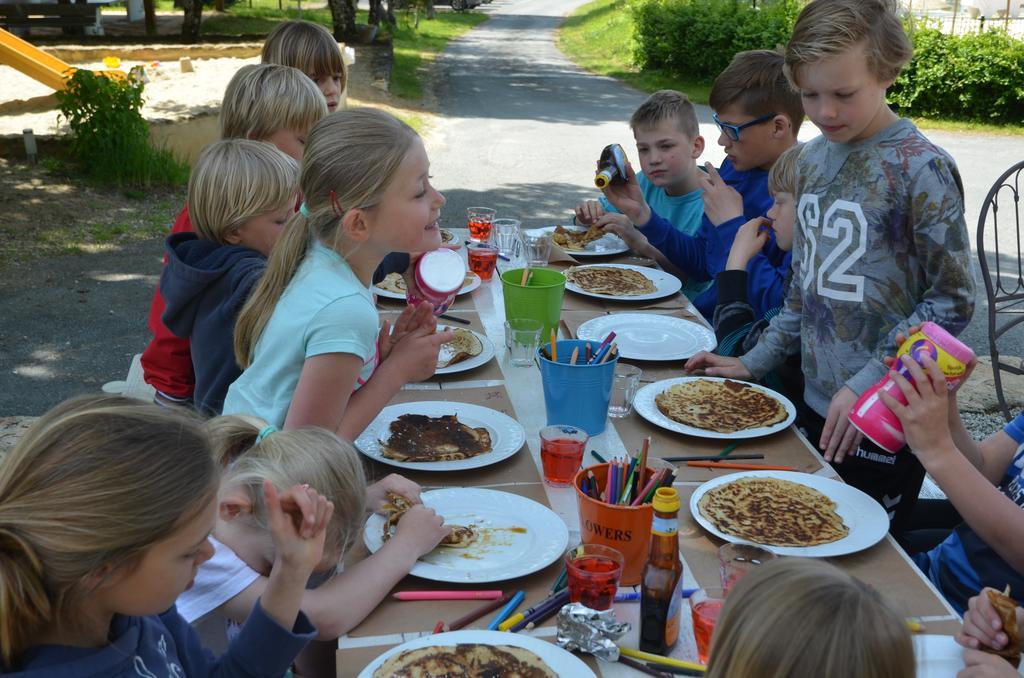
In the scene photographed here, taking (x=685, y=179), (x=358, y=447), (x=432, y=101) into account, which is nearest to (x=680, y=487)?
(x=358, y=447)

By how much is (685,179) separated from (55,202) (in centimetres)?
615

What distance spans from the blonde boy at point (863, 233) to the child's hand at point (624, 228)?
3.93ft

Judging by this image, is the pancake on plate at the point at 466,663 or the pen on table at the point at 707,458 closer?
the pancake on plate at the point at 466,663

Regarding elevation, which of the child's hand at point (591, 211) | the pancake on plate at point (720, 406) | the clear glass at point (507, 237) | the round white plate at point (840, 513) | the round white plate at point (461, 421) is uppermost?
the child's hand at point (591, 211)

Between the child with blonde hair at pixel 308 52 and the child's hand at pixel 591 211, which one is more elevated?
the child with blonde hair at pixel 308 52

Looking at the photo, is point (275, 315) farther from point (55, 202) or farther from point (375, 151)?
point (55, 202)

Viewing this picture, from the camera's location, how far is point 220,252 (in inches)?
108

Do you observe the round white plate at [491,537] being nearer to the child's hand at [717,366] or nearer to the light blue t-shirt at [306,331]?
the light blue t-shirt at [306,331]

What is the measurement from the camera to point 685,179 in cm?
417

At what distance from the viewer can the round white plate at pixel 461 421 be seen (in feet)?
7.15

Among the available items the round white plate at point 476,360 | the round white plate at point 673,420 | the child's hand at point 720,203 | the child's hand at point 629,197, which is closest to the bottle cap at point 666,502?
the round white plate at point 673,420

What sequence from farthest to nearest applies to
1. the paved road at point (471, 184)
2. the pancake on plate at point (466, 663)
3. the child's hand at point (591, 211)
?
the paved road at point (471, 184)
the child's hand at point (591, 211)
the pancake on plate at point (466, 663)

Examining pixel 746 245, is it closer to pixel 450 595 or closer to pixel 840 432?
pixel 840 432

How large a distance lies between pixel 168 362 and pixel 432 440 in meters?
1.17
